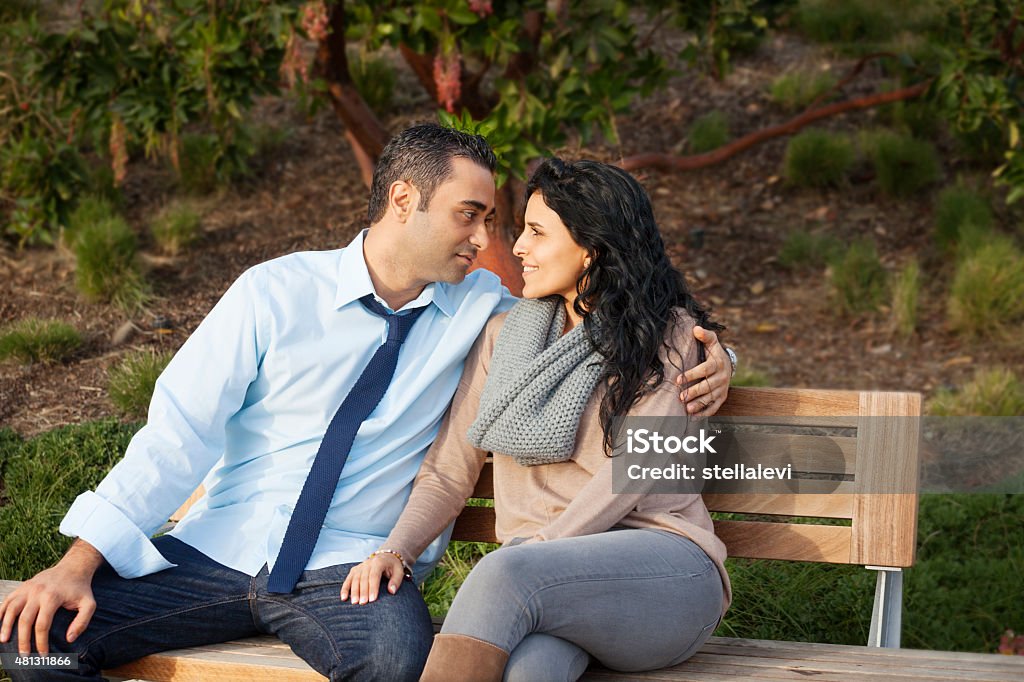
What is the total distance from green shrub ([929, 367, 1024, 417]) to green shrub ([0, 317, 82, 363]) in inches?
157

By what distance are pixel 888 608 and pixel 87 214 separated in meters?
5.04

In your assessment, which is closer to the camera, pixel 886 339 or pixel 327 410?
pixel 327 410

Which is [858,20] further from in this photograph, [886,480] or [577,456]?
[577,456]

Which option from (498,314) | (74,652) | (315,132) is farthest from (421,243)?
(315,132)

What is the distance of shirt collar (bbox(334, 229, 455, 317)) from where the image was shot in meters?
3.04

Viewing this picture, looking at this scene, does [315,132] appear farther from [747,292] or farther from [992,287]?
[992,287]

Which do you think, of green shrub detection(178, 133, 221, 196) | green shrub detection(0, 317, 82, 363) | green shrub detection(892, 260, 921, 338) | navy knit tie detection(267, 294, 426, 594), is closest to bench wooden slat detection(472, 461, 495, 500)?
navy knit tie detection(267, 294, 426, 594)

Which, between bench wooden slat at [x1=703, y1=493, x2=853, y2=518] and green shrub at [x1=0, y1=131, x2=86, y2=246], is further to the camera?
green shrub at [x1=0, y1=131, x2=86, y2=246]

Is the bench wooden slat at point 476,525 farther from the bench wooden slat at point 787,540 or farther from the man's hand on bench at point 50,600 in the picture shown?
the man's hand on bench at point 50,600

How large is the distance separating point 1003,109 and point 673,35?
4.13 metres

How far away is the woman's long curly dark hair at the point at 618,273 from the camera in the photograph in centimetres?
287

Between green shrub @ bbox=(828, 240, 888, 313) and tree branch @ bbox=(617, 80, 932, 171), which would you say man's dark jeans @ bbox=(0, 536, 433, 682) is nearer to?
tree branch @ bbox=(617, 80, 932, 171)

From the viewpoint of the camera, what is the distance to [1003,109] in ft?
17.5

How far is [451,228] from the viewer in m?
3.05
